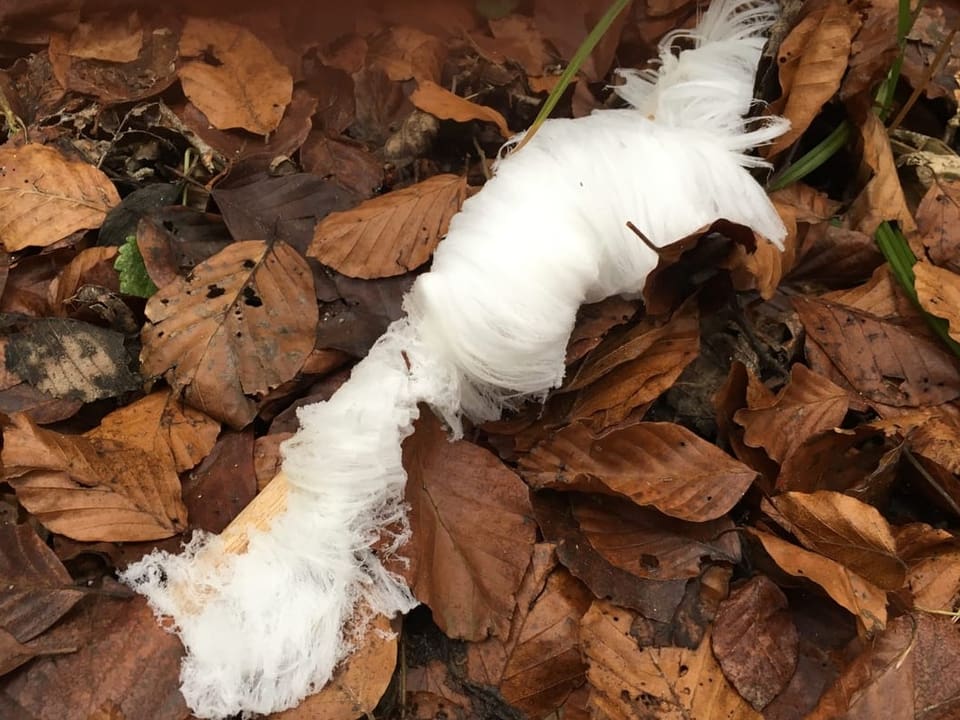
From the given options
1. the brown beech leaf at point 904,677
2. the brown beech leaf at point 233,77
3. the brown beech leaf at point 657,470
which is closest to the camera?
the brown beech leaf at point 904,677

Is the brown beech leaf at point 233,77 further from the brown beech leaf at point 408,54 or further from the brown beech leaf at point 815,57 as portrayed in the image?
the brown beech leaf at point 815,57

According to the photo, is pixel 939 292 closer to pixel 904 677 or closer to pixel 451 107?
pixel 904 677

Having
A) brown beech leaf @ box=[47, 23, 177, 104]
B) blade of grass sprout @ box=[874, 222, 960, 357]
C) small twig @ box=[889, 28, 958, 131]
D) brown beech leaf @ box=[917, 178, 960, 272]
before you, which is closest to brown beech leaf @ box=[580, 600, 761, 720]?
blade of grass sprout @ box=[874, 222, 960, 357]

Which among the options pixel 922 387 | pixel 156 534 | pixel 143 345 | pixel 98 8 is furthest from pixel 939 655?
pixel 98 8

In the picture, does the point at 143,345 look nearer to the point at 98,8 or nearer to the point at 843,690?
the point at 98,8

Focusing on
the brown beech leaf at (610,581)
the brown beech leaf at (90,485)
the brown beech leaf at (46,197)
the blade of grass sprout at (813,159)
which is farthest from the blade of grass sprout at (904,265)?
the brown beech leaf at (46,197)

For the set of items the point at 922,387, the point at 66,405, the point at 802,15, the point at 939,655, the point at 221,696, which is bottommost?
the point at 221,696

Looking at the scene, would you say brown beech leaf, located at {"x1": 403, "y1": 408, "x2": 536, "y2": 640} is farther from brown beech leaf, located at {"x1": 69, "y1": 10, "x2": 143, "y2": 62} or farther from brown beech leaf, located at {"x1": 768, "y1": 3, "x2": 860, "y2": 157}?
brown beech leaf, located at {"x1": 69, "y1": 10, "x2": 143, "y2": 62}
